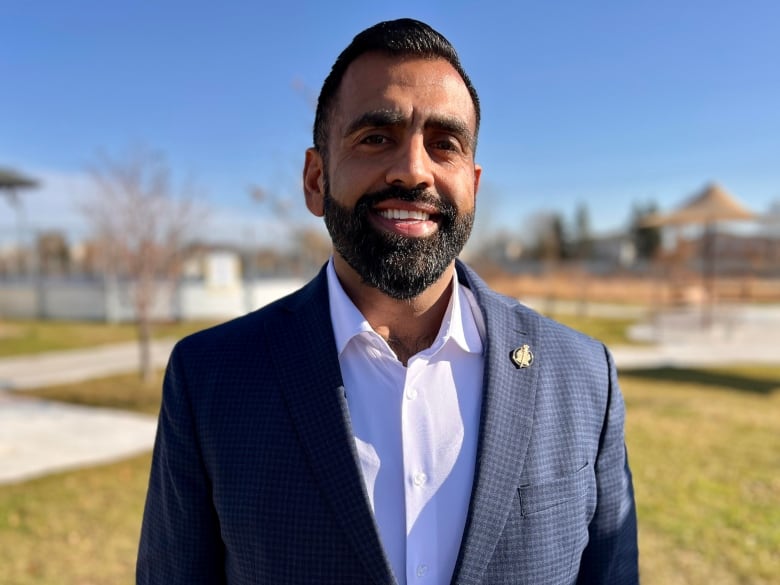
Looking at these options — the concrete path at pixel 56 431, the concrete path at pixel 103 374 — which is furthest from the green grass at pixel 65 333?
the concrete path at pixel 56 431

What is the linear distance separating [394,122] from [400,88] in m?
0.08

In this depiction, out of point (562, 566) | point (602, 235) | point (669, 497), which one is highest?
point (562, 566)

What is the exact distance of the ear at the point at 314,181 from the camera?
1637 millimetres

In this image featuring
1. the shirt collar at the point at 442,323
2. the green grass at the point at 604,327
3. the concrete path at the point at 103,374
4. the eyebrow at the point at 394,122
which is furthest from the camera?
the green grass at the point at 604,327

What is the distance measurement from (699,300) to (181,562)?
60.6 ft

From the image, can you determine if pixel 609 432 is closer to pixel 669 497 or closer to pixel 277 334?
pixel 277 334

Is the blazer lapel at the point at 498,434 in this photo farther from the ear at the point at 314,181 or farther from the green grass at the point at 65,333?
the green grass at the point at 65,333

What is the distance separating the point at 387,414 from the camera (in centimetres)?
148

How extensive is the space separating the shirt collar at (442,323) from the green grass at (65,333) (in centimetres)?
1379

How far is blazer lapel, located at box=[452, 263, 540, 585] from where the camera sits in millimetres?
1360

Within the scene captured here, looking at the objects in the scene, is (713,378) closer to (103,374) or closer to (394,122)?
(103,374)

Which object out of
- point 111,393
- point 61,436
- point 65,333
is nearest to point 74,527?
point 61,436

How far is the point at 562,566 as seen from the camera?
4.87 ft

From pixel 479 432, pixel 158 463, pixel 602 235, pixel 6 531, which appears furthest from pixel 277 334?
pixel 602 235
